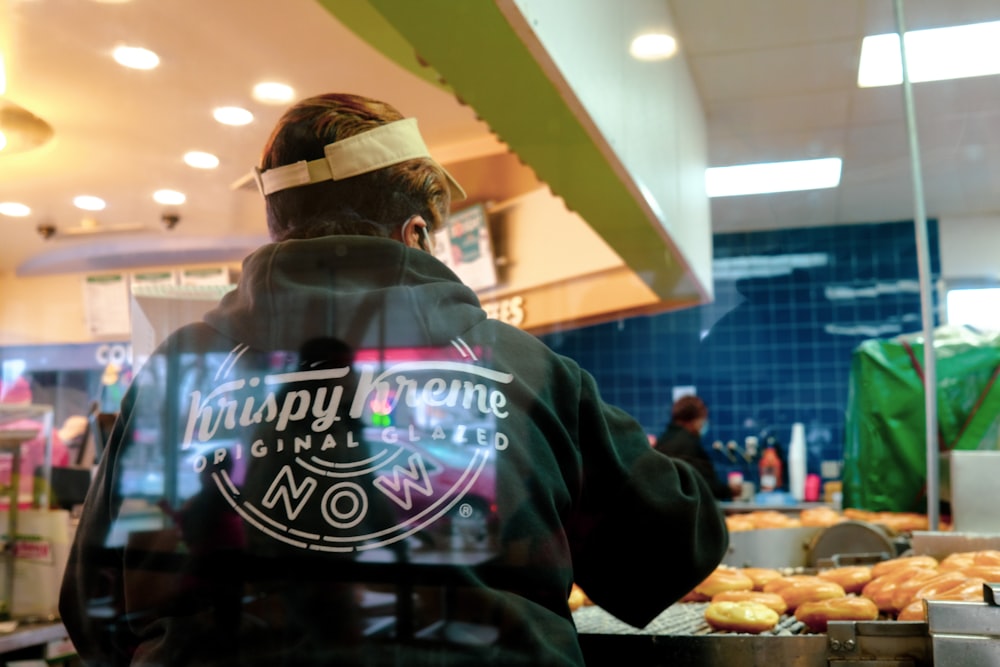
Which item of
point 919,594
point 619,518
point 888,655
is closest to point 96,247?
point 619,518

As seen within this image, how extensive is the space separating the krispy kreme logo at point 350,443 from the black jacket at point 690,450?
539mm

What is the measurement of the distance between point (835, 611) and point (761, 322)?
51 centimetres

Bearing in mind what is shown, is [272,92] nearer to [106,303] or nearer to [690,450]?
[106,303]

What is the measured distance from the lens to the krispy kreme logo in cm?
77

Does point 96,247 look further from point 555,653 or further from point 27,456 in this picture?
point 27,456

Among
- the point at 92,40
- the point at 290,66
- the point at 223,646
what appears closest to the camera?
the point at 223,646

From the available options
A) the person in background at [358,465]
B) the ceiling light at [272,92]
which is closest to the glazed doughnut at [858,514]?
the person in background at [358,465]

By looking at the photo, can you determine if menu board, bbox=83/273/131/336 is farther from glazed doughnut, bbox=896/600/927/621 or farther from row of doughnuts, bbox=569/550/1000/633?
glazed doughnut, bbox=896/600/927/621

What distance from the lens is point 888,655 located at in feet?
3.12

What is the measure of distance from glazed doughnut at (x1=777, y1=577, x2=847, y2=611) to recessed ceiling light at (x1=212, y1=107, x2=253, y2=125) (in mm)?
954

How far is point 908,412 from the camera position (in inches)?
73.2

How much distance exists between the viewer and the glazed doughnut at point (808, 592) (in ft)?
3.95

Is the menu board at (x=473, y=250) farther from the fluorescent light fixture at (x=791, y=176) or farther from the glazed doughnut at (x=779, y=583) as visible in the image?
the glazed doughnut at (x=779, y=583)

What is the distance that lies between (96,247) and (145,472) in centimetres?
33
